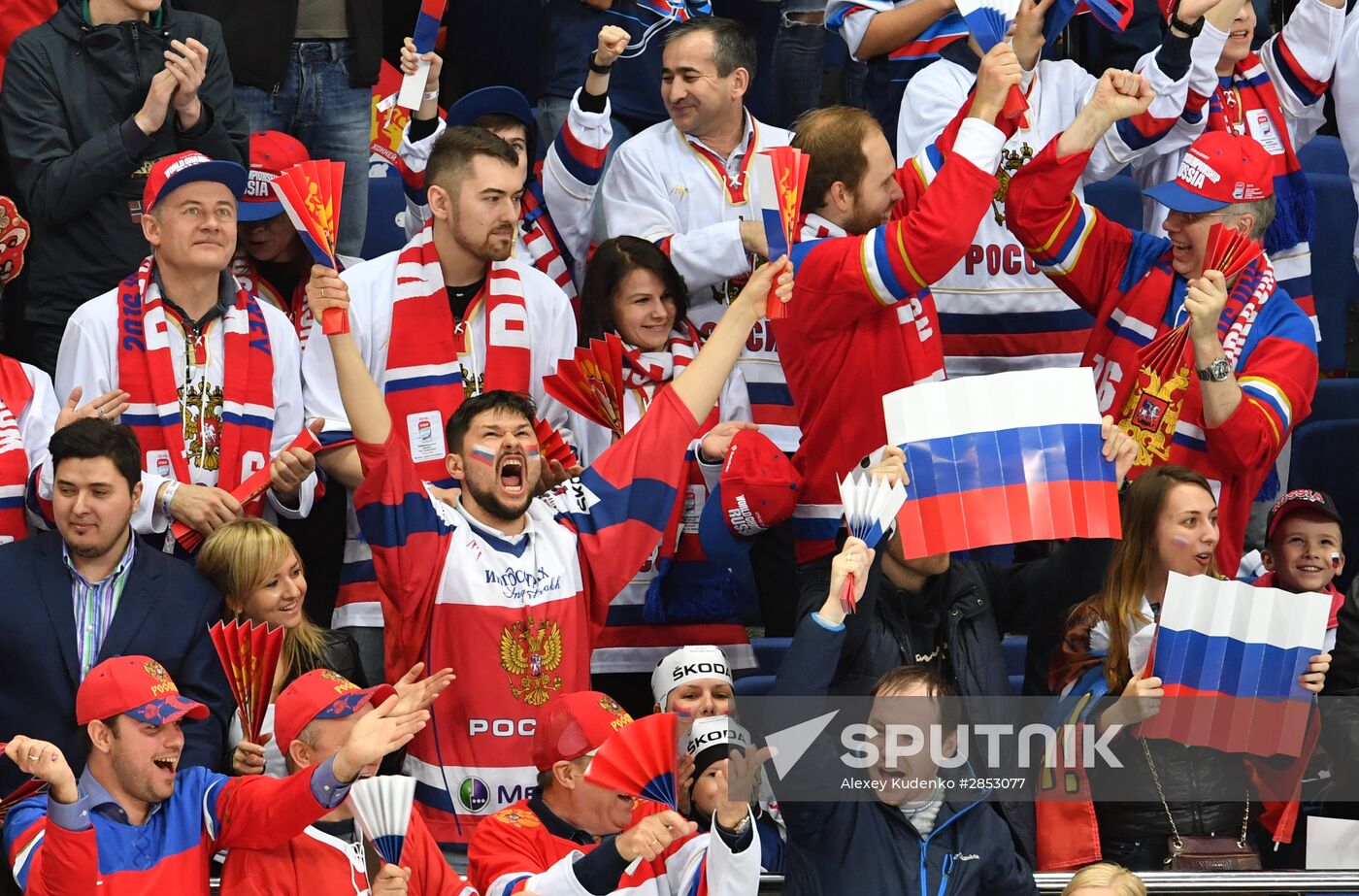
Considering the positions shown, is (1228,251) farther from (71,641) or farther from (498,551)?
(71,641)

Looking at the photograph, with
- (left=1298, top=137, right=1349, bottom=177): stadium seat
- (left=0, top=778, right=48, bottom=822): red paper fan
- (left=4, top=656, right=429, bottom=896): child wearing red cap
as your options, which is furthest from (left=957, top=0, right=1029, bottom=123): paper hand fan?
(left=1298, top=137, right=1349, bottom=177): stadium seat

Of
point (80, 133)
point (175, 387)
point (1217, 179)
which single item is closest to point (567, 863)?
point (175, 387)

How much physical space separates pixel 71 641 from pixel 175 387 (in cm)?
109

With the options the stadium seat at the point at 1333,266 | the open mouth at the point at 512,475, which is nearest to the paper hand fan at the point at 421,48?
the open mouth at the point at 512,475

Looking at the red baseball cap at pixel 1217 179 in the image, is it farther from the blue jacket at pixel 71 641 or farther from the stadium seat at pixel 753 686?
the blue jacket at pixel 71 641

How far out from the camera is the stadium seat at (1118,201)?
873 centimetres

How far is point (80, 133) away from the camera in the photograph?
6.72 metres

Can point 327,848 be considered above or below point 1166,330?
below

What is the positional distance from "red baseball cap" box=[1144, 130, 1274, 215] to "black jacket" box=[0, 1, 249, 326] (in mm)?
3043

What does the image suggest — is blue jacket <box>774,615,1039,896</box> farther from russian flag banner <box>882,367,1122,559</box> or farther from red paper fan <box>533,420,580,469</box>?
red paper fan <box>533,420,580,469</box>

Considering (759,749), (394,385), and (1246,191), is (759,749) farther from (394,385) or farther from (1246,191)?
(1246,191)

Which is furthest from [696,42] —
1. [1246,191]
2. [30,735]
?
[30,735]

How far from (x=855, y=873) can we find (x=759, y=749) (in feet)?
1.31

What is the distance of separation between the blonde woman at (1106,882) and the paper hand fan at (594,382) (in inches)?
82.5
